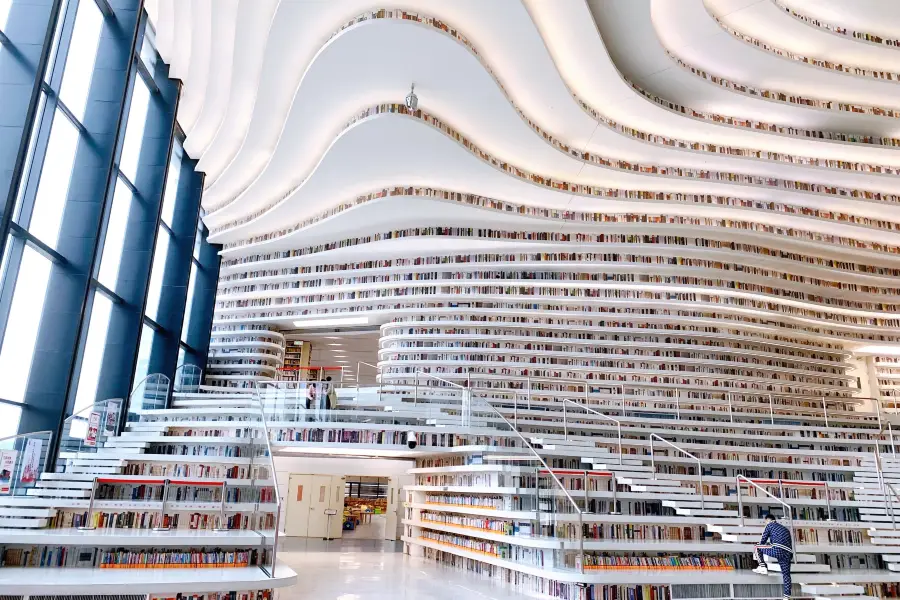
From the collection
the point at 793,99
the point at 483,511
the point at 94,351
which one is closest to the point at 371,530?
the point at 94,351

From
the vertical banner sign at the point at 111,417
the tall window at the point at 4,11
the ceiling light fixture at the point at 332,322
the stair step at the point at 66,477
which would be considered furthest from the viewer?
the ceiling light fixture at the point at 332,322

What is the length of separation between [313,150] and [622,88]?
4.83 metres

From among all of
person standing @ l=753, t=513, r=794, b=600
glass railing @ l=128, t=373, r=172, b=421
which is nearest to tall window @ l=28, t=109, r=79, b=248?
glass railing @ l=128, t=373, r=172, b=421

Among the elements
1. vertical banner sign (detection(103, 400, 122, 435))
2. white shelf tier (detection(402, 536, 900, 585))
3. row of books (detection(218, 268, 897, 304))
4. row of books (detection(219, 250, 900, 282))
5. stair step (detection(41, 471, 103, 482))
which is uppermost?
row of books (detection(219, 250, 900, 282))

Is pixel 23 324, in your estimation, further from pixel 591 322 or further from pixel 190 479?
pixel 591 322

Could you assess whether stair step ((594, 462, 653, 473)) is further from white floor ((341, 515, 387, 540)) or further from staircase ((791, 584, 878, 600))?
A: white floor ((341, 515, 387, 540))

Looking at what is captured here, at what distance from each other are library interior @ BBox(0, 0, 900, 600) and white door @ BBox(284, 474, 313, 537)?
0.05 metres

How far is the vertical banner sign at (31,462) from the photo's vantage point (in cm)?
611

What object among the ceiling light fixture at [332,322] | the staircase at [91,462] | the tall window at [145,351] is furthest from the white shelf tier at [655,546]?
the ceiling light fixture at [332,322]

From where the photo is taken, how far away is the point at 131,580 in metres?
4.02

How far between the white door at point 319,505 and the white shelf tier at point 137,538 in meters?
6.50

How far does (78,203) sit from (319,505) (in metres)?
6.34

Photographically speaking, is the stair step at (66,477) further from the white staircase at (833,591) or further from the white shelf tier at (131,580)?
the white staircase at (833,591)

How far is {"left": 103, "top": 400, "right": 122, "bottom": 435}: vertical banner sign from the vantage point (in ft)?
26.1
